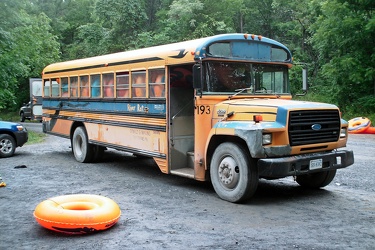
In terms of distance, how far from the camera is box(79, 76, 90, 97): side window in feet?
37.4

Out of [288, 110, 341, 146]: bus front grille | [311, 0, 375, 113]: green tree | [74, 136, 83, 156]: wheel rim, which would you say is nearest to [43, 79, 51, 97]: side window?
[74, 136, 83, 156]: wheel rim

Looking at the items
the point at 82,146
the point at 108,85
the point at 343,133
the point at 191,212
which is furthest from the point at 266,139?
the point at 82,146

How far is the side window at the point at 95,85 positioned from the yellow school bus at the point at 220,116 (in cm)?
6

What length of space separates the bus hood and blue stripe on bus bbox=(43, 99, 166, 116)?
155 cm

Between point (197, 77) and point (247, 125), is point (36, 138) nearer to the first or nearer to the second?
point (197, 77)

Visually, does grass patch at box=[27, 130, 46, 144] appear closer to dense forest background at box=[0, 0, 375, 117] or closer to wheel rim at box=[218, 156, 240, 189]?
dense forest background at box=[0, 0, 375, 117]

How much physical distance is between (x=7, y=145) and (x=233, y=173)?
28.0ft

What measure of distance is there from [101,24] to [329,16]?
789 inches

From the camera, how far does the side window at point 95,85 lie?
10883mm

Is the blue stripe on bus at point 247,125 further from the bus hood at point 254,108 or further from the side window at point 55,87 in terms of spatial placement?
the side window at point 55,87

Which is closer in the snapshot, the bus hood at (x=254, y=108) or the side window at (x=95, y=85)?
the bus hood at (x=254, y=108)

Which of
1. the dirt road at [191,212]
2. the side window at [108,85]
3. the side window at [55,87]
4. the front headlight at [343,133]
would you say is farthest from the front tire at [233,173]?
the side window at [55,87]

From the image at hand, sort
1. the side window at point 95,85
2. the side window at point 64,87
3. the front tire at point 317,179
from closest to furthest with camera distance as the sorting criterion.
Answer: the front tire at point 317,179 < the side window at point 95,85 < the side window at point 64,87

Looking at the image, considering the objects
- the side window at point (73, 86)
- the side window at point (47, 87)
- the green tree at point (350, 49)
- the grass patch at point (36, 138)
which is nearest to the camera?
the side window at point (73, 86)
